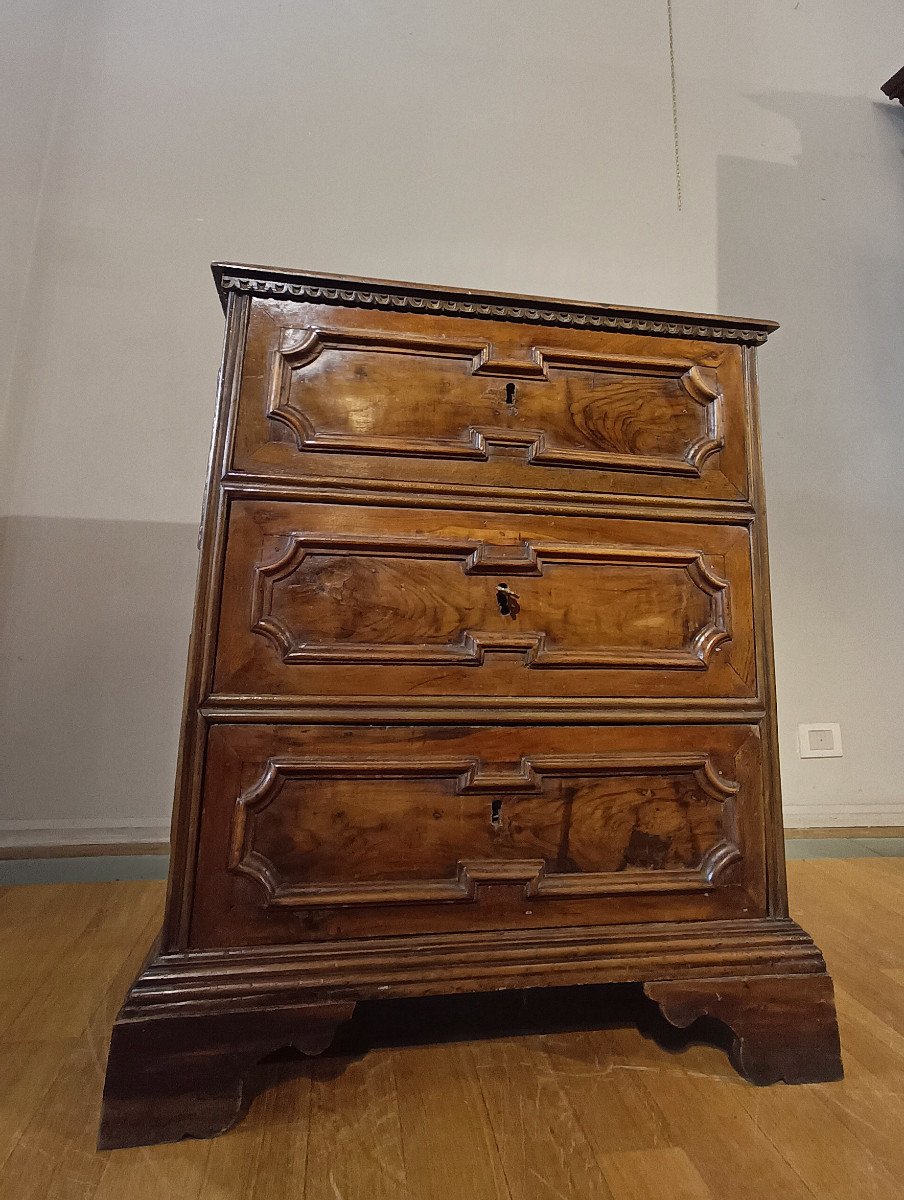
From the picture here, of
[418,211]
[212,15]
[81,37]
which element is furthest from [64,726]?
[212,15]

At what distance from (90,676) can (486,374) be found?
3.52ft

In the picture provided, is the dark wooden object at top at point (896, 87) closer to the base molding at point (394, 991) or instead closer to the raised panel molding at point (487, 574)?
the raised panel molding at point (487, 574)

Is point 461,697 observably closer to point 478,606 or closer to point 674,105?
point 478,606

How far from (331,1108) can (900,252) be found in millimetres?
2423

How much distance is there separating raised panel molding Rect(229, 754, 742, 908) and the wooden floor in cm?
22

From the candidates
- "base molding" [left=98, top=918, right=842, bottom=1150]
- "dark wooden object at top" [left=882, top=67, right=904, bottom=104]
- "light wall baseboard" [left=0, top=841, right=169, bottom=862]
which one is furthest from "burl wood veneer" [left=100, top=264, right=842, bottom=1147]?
"dark wooden object at top" [left=882, top=67, right=904, bottom=104]

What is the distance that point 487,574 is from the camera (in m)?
0.77

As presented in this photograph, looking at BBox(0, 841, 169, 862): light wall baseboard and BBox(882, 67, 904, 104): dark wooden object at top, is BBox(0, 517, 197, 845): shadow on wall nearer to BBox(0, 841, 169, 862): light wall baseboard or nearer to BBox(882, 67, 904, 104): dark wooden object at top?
BBox(0, 841, 169, 862): light wall baseboard

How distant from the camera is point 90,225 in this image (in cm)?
142

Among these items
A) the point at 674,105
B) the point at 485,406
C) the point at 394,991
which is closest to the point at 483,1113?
the point at 394,991

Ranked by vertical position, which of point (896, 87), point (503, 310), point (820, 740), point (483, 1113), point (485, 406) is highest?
point (896, 87)

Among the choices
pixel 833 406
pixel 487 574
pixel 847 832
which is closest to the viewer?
pixel 487 574

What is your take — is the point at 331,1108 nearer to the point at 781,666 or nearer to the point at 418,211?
the point at 781,666

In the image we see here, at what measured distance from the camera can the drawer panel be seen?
28.4 inches
